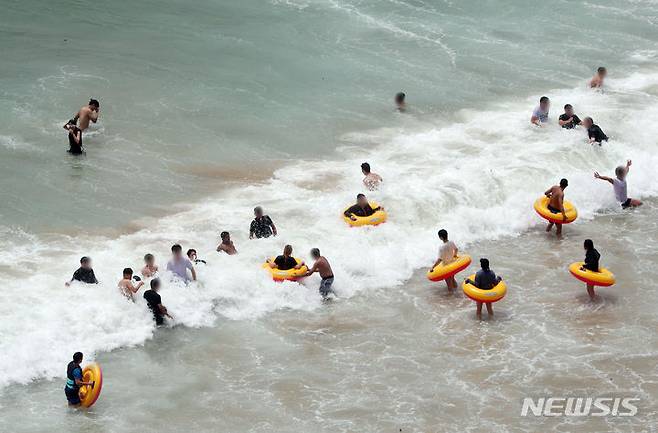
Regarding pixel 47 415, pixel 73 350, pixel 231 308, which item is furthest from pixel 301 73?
pixel 47 415

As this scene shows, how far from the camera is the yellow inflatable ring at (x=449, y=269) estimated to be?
19.0 meters

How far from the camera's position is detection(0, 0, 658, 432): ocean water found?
15.7 metres

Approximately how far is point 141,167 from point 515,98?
37.5ft

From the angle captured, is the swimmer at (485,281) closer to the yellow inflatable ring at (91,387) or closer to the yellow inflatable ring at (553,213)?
the yellow inflatable ring at (553,213)

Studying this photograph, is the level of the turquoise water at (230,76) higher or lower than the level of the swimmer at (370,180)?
higher

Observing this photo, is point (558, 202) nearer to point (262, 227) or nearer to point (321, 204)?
point (321, 204)

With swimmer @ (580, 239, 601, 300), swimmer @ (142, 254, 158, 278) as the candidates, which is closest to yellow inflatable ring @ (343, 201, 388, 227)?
swimmer @ (142, 254, 158, 278)

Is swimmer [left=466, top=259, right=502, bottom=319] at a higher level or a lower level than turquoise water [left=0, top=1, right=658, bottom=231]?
lower

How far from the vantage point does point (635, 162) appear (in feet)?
83.0

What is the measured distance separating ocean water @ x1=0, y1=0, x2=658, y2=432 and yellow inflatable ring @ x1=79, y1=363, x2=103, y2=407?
23cm

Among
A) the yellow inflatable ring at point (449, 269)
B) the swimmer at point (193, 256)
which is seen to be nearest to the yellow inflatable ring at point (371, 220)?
the yellow inflatable ring at point (449, 269)

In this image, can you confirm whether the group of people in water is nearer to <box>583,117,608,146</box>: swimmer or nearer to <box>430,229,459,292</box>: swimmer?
<box>430,229,459,292</box>: swimmer

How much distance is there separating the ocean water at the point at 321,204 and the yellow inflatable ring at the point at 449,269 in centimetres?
39

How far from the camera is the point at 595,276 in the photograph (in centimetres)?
1833
